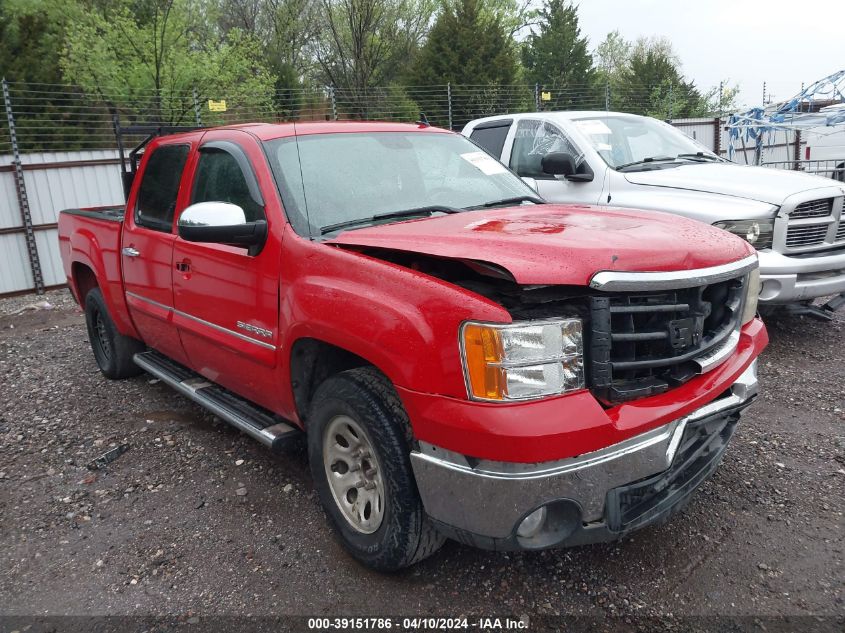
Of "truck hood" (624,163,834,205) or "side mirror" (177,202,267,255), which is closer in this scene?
"side mirror" (177,202,267,255)

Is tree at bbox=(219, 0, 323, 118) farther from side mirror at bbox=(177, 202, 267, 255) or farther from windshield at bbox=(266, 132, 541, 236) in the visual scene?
side mirror at bbox=(177, 202, 267, 255)

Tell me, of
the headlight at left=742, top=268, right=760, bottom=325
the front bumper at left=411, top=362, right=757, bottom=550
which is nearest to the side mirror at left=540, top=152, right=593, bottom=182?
the headlight at left=742, top=268, right=760, bottom=325

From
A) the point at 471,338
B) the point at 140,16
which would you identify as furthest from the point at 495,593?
the point at 140,16

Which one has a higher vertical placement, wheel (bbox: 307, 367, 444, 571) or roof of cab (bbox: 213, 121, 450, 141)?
roof of cab (bbox: 213, 121, 450, 141)

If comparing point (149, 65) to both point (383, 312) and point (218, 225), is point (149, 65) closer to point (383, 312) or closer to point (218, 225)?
point (218, 225)

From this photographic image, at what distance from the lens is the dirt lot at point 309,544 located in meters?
2.67

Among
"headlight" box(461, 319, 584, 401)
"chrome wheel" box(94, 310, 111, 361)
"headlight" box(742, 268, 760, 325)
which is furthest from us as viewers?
"chrome wheel" box(94, 310, 111, 361)

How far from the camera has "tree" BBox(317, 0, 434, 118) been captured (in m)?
19.9

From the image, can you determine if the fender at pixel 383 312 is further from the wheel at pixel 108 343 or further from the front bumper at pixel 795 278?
the front bumper at pixel 795 278

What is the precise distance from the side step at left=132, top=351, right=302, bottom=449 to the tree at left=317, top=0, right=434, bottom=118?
11.4 metres

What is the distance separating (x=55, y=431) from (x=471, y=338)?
148 inches

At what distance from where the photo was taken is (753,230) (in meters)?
5.13

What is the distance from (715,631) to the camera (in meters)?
2.42

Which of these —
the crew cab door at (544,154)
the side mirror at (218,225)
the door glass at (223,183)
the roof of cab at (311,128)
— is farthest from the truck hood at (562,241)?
the crew cab door at (544,154)
